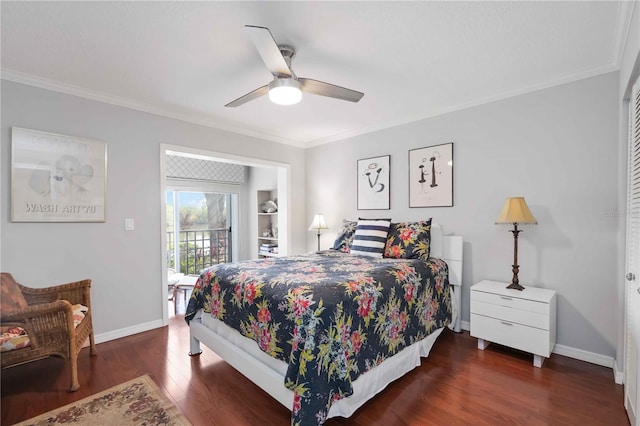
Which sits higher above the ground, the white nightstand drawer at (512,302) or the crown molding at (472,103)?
the crown molding at (472,103)

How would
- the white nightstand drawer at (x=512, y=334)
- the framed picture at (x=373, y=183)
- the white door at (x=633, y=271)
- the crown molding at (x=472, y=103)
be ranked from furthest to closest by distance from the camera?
the framed picture at (x=373, y=183) → the crown molding at (x=472, y=103) → the white nightstand drawer at (x=512, y=334) → the white door at (x=633, y=271)

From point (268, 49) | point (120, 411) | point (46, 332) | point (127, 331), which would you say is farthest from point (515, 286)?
point (127, 331)

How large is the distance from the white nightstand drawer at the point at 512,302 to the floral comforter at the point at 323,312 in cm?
36

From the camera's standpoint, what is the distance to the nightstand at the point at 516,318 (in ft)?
7.81

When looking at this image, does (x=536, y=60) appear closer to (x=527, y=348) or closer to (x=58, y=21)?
(x=527, y=348)

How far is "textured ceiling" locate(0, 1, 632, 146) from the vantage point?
1.78 metres

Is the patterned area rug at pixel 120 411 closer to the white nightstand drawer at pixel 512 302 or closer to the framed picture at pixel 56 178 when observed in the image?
the framed picture at pixel 56 178

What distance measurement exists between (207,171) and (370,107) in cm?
345

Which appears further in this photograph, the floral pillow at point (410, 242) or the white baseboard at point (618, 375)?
the floral pillow at point (410, 242)

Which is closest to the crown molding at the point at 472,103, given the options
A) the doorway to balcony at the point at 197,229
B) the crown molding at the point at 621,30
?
the crown molding at the point at 621,30

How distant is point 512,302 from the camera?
2523 mm

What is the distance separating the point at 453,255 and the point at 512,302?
74 cm

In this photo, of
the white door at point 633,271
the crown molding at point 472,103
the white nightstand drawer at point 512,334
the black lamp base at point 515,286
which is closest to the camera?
the white door at point 633,271

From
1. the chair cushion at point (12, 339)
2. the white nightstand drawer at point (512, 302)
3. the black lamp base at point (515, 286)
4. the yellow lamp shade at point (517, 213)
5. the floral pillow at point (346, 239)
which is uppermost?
the yellow lamp shade at point (517, 213)
